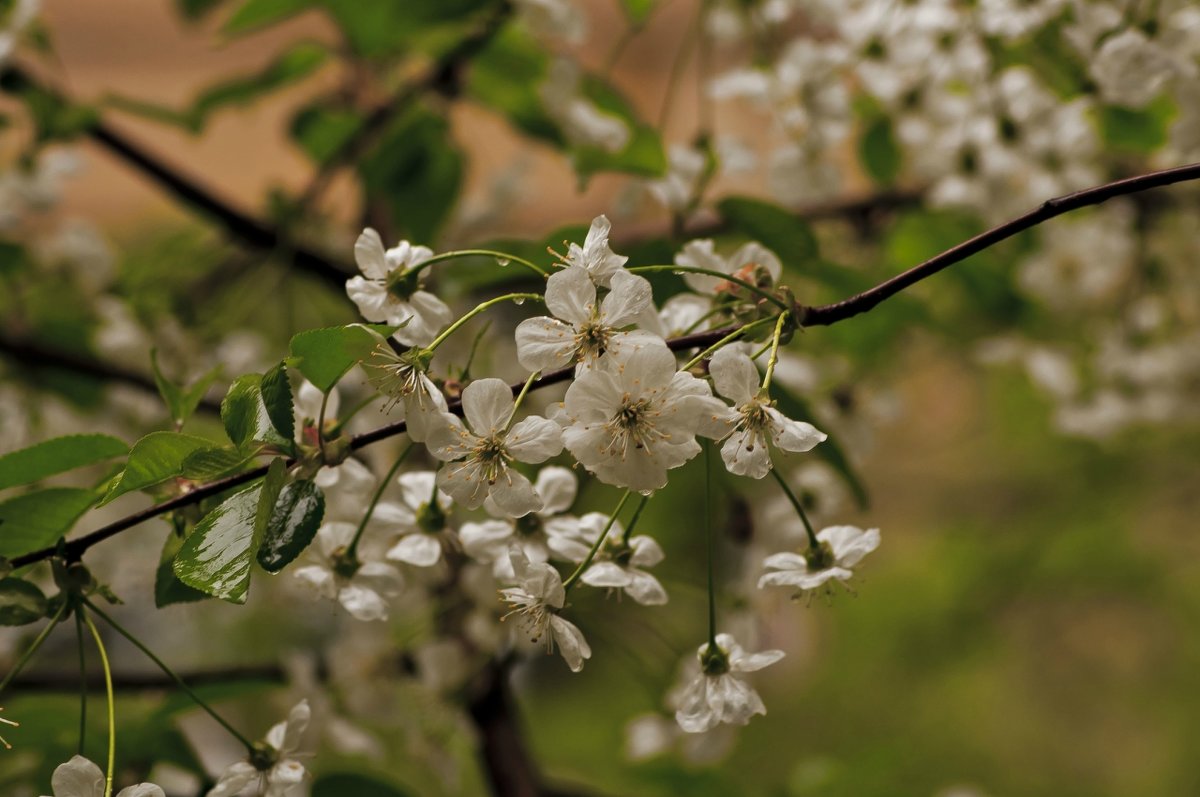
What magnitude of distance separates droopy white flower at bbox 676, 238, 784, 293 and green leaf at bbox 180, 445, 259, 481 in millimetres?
211

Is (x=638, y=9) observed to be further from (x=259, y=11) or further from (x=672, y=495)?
(x=672, y=495)

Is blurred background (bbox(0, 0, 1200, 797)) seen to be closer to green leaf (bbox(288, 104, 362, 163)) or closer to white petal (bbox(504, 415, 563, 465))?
green leaf (bbox(288, 104, 362, 163))

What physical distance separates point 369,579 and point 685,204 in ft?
1.20

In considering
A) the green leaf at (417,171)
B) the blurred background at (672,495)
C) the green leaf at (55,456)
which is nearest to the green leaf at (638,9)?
the blurred background at (672,495)

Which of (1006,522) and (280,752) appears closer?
(280,752)

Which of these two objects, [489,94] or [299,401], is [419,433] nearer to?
[299,401]

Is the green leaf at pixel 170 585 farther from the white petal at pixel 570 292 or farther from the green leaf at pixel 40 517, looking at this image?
the white petal at pixel 570 292

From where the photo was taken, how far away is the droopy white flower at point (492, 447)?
17.0 inches

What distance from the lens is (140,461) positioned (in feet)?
1.38

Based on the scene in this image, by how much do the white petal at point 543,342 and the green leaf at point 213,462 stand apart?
11 centimetres

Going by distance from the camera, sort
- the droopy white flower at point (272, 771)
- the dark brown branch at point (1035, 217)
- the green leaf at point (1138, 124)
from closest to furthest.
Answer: the dark brown branch at point (1035, 217) < the droopy white flower at point (272, 771) < the green leaf at point (1138, 124)

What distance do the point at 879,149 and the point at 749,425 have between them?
1.78 ft

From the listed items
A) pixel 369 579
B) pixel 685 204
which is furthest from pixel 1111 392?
pixel 369 579

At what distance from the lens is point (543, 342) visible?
44 centimetres
